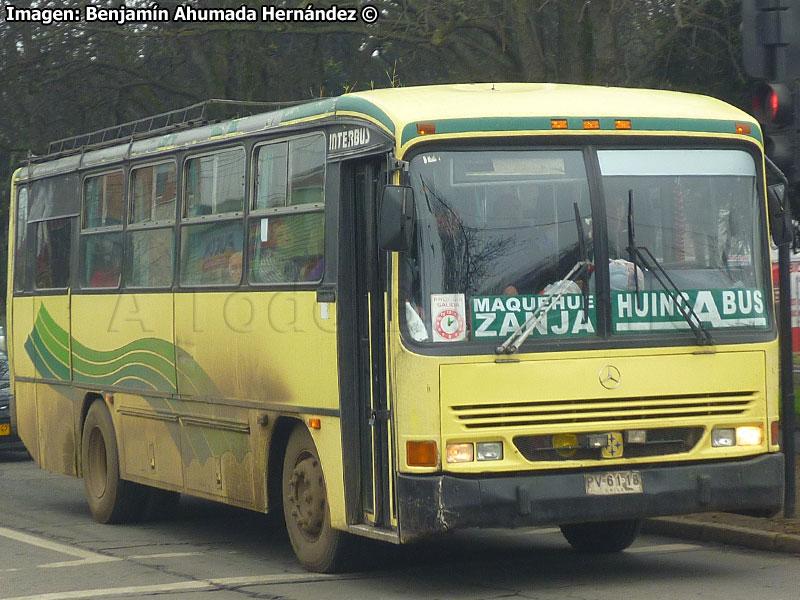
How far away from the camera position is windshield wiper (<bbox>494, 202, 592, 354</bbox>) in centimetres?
863

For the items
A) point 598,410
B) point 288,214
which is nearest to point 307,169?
point 288,214

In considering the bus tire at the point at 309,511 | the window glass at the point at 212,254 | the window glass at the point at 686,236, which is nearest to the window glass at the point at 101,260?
the window glass at the point at 212,254

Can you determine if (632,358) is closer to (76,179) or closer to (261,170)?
(261,170)

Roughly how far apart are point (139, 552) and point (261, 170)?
10.1 ft

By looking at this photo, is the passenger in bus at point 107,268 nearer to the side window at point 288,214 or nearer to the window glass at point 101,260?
the window glass at point 101,260

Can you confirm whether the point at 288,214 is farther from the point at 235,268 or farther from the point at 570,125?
the point at 570,125

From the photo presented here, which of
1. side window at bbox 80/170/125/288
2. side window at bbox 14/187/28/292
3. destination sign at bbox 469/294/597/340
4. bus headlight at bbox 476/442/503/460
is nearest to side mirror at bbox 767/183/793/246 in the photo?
destination sign at bbox 469/294/597/340

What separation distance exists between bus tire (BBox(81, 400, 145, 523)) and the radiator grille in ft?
17.8

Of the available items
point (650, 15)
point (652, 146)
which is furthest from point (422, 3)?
point (652, 146)

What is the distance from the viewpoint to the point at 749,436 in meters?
9.09

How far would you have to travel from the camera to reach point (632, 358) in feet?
29.0

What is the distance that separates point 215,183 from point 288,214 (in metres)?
1.35

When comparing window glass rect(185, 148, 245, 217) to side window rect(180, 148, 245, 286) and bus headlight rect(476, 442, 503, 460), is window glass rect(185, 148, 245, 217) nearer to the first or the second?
side window rect(180, 148, 245, 286)

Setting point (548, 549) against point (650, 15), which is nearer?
point (548, 549)
